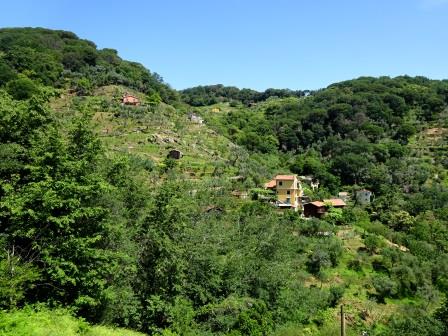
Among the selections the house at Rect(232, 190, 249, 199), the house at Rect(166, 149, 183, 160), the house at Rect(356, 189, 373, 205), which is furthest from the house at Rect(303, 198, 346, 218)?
the house at Rect(166, 149, 183, 160)

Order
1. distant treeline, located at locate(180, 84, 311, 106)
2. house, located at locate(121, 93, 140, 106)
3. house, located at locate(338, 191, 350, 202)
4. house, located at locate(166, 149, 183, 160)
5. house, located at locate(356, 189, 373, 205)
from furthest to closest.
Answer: distant treeline, located at locate(180, 84, 311, 106) → house, located at locate(121, 93, 140, 106) → house, located at locate(338, 191, 350, 202) → house, located at locate(356, 189, 373, 205) → house, located at locate(166, 149, 183, 160)

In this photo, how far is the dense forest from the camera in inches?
579

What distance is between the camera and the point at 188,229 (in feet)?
66.5

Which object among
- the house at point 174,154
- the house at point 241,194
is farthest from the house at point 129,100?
the house at point 241,194

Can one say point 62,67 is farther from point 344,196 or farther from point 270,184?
point 344,196

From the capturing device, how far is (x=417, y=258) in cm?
4069

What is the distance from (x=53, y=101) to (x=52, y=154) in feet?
200

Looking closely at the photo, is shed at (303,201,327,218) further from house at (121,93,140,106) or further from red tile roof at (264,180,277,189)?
house at (121,93,140,106)

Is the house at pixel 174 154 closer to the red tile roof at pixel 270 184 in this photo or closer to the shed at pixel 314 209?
the red tile roof at pixel 270 184

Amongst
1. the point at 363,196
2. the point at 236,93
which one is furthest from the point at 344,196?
the point at 236,93

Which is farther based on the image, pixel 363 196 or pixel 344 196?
pixel 344 196

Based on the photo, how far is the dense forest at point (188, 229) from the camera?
48.3ft

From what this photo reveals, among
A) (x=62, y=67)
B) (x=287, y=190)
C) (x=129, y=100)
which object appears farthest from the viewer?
(x=62, y=67)

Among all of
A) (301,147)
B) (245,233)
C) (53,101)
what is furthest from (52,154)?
(301,147)
